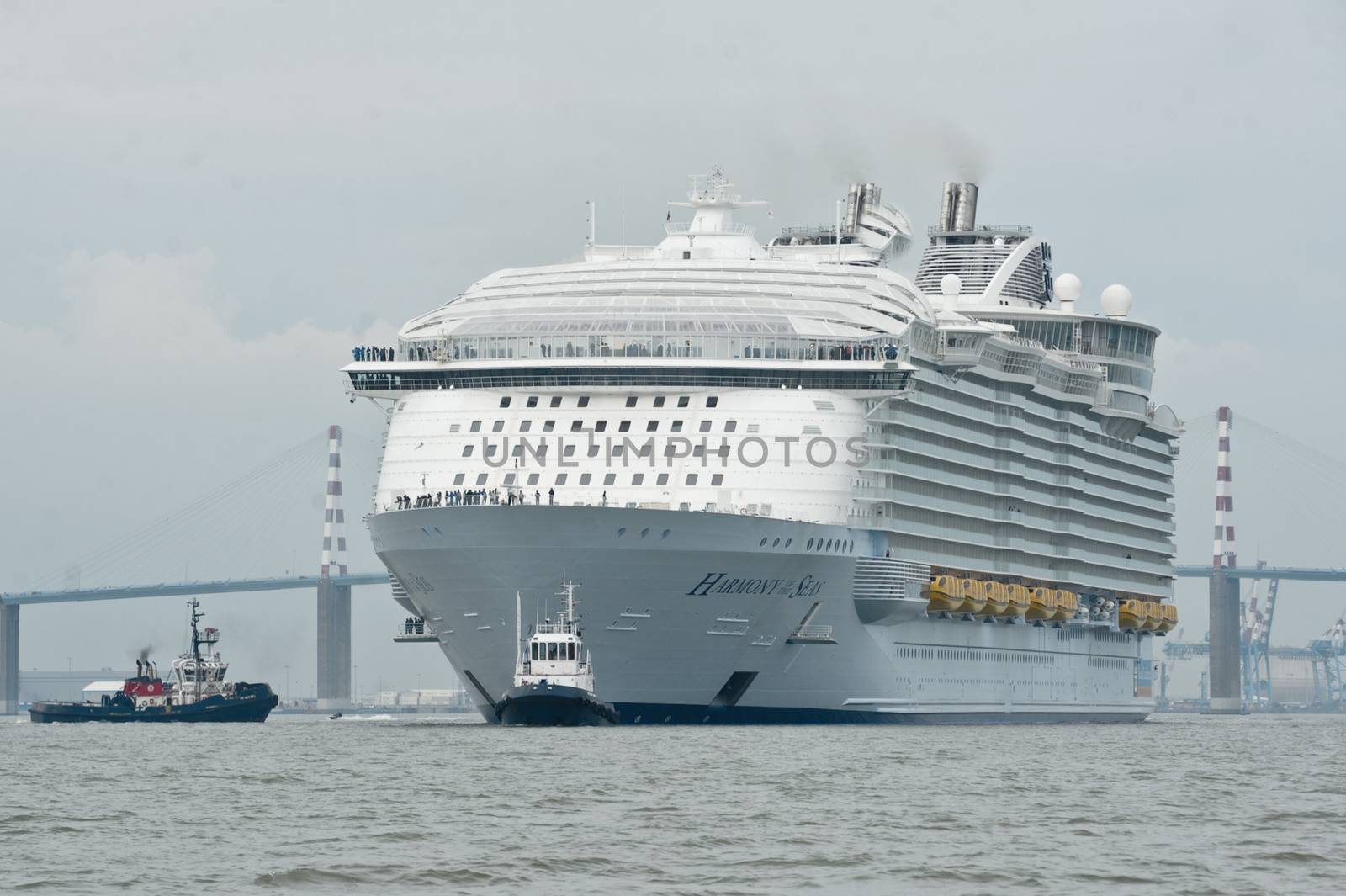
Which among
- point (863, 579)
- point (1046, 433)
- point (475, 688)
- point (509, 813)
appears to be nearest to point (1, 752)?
point (475, 688)

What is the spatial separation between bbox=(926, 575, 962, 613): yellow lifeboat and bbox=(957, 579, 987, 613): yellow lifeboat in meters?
0.38

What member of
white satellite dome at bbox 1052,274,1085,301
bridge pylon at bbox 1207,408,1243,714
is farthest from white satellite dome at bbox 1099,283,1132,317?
bridge pylon at bbox 1207,408,1243,714

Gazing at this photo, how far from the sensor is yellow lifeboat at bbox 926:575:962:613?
243 feet

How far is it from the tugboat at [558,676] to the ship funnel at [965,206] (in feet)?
126

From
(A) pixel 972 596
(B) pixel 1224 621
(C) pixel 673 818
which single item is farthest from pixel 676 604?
(B) pixel 1224 621

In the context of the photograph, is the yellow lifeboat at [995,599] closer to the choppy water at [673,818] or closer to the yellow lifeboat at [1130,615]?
the yellow lifeboat at [1130,615]

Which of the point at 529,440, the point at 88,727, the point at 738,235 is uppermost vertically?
the point at 738,235

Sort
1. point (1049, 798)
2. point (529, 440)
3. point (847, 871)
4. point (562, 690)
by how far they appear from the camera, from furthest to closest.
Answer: point (529, 440), point (562, 690), point (1049, 798), point (847, 871)

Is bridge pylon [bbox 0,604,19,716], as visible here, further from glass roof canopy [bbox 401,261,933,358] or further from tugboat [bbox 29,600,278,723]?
glass roof canopy [bbox 401,261,933,358]

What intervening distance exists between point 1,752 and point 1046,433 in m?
37.3

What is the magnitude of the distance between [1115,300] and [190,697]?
3839cm

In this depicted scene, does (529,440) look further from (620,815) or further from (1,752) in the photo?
(620,815)

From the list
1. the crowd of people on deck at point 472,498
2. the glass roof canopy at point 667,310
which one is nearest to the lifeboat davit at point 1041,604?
the glass roof canopy at point 667,310

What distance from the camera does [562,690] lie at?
206 ft
